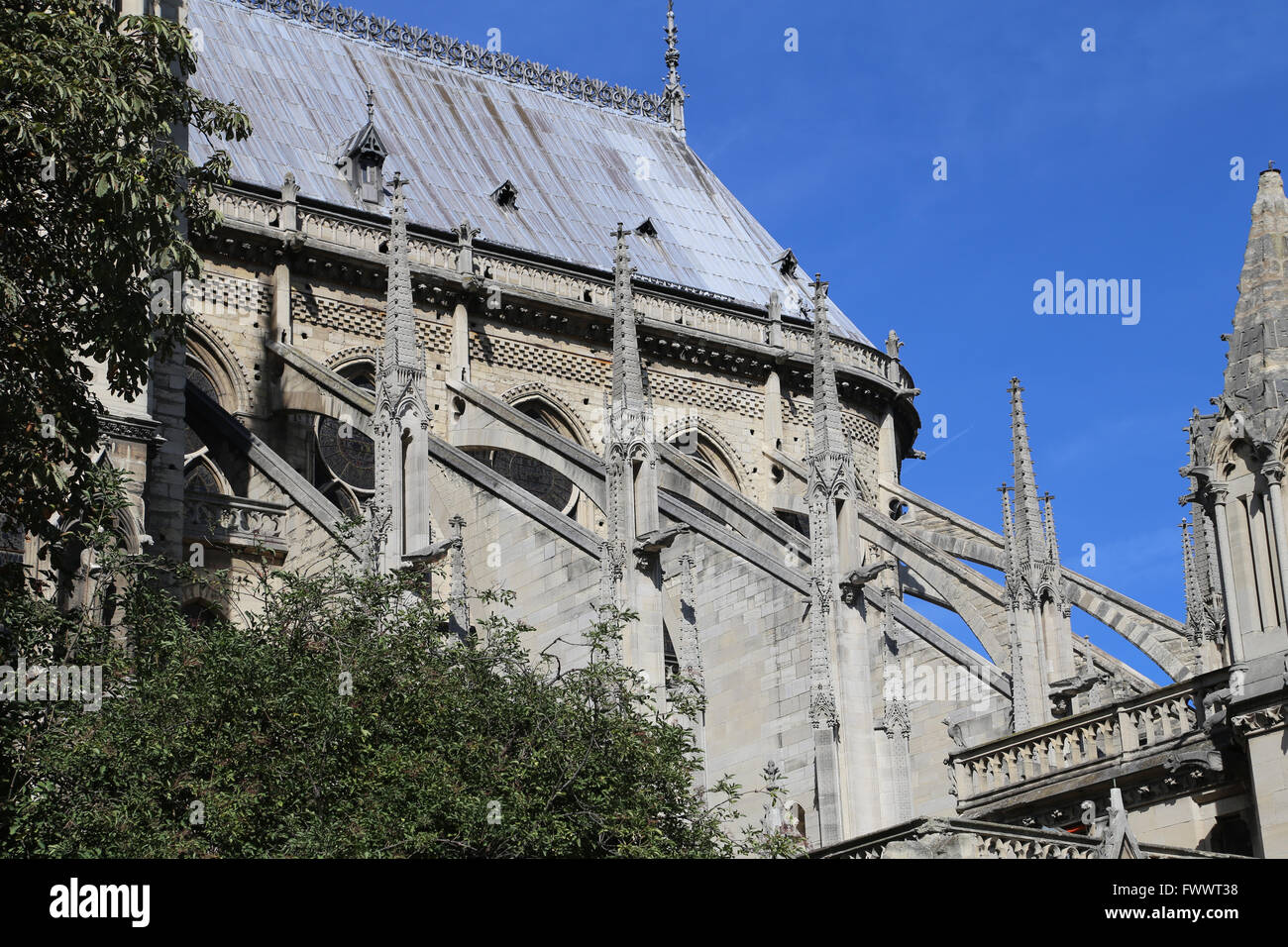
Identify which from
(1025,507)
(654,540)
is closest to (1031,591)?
(1025,507)

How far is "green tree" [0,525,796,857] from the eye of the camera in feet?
52.7

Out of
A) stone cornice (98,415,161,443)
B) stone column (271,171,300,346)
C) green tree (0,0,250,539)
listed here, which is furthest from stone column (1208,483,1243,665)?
stone column (271,171,300,346)

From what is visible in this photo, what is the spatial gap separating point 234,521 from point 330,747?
948cm

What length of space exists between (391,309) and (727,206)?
2184 cm

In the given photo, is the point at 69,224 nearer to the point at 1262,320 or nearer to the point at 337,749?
the point at 337,749

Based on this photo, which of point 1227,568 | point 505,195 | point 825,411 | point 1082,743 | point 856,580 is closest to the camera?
point 1227,568

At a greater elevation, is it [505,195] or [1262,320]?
[505,195]

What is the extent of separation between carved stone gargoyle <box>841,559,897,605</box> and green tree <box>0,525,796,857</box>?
6060 millimetres

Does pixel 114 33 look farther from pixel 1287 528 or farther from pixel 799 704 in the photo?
pixel 799 704

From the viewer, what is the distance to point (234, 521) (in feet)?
86.4

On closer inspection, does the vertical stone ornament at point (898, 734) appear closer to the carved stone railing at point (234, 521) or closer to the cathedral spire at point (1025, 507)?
the cathedral spire at point (1025, 507)
